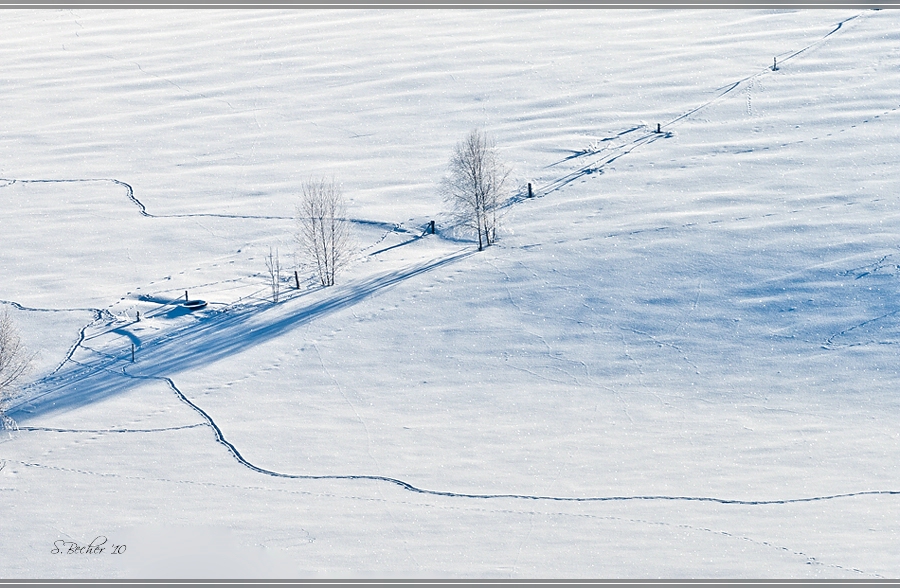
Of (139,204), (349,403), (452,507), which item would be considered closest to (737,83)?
(139,204)

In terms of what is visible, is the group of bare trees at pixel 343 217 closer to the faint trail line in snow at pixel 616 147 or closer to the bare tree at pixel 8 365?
the faint trail line in snow at pixel 616 147

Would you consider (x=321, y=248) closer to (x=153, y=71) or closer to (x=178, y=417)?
(x=178, y=417)

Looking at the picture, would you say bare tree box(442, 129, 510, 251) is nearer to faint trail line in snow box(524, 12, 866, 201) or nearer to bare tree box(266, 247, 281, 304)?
faint trail line in snow box(524, 12, 866, 201)

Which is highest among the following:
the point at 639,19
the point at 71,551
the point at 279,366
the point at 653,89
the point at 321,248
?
the point at 639,19

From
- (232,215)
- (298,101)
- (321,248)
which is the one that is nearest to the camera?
(321,248)

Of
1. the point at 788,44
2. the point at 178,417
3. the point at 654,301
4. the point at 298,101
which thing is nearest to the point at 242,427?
the point at 178,417

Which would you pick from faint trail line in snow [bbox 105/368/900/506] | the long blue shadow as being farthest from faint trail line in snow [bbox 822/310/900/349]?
the long blue shadow
